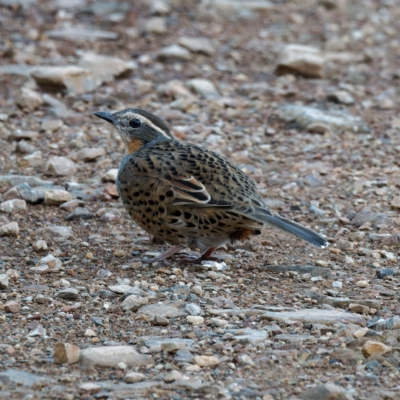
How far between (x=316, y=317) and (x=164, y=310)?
3.63 feet

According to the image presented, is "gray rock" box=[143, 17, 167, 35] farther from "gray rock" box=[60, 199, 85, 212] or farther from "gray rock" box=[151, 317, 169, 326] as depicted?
"gray rock" box=[151, 317, 169, 326]

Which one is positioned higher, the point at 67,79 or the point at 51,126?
the point at 67,79

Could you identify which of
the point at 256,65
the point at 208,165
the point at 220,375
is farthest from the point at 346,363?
the point at 256,65

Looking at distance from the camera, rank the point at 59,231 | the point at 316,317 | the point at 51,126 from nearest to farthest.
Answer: the point at 316,317 → the point at 59,231 → the point at 51,126

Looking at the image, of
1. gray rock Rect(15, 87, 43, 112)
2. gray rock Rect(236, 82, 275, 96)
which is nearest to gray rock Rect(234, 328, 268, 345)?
gray rock Rect(15, 87, 43, 112)

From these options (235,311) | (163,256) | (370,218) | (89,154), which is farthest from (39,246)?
(370,218)

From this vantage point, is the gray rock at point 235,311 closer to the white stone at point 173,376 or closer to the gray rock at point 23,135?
the white stone at point 173,376

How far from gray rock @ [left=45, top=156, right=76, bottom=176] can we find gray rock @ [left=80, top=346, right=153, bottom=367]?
444 centimetres

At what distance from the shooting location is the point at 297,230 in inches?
274

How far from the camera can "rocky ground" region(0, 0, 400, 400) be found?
5340 millimetres

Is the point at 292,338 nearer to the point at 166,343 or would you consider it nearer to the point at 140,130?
the point at 166,343

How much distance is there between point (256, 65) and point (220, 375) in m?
9.03

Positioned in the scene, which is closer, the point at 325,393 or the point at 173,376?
the point at 325,393

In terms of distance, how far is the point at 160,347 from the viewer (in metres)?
5.51
